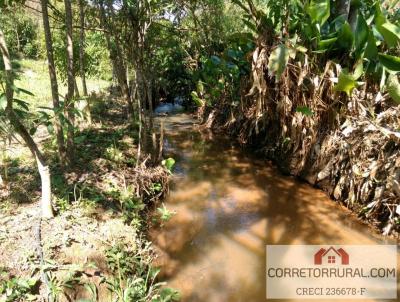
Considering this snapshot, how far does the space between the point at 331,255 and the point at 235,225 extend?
1059mm

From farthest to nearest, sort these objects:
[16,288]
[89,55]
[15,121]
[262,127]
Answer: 1. [89,55]
2. [262,127]
3. [15,121]
4. [16,288]

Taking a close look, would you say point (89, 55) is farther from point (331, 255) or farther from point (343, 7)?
point (331, 255)

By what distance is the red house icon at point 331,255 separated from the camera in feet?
11.2

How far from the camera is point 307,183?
5012 mm

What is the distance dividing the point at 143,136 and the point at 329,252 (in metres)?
2.73

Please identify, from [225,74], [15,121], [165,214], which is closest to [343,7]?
[225,74]

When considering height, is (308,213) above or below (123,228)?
below

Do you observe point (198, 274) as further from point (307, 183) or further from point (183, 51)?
point (183, 51)

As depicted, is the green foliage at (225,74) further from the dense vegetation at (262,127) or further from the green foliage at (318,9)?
the green foliage at (318,9)

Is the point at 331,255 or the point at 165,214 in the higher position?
the point at 165,214

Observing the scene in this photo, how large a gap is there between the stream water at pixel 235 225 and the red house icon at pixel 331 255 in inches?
5.2

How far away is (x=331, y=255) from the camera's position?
3523 millimetres

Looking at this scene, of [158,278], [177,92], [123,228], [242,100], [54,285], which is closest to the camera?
[54,285]

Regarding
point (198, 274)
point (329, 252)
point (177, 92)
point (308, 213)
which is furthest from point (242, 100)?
point (177, 92)
